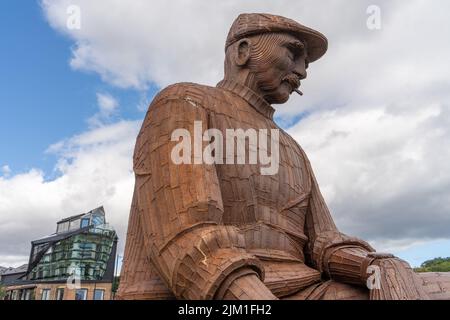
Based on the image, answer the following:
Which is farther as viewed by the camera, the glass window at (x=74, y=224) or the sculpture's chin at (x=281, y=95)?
the glass window at (x=74, y=224)

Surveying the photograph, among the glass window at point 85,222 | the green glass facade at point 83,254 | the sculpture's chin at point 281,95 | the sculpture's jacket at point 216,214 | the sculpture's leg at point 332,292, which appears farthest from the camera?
the glass window at point 85,222

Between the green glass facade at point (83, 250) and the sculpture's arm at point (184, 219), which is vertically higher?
the green glass facade at point (83, 250)

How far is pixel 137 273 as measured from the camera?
2.90 m

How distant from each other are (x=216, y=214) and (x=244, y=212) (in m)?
0.61

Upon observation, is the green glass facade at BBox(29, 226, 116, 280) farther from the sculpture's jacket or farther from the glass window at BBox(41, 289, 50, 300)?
the sculpture's jacket

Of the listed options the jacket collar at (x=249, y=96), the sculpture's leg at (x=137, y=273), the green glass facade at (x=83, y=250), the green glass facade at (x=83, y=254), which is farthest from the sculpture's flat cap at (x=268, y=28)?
the green glass facade at (x=83, y=254)

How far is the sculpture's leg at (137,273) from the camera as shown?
2.71 metres

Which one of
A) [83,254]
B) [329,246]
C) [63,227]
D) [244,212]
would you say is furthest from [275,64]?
[63,227]

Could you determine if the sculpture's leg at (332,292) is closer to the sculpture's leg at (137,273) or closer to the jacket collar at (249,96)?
the sculpture's leg at (137,273)

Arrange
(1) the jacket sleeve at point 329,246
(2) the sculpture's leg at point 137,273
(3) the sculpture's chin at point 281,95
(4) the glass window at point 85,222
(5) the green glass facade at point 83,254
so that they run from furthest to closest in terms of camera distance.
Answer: (4) the glass window at point 85,222 → (5) the green glass facade at point 83,254 → (3) the sculpture's chin at point 281,95 → (1) the jacket sleeve at point 329,246 → (2) the sculpture's leg at point 137,273

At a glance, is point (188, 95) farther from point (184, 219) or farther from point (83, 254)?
point (83, 254)

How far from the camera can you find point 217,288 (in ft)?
6.95

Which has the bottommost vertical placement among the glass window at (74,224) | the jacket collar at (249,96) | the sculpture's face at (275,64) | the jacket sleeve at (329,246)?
the jacket sleeve at (329,246)
